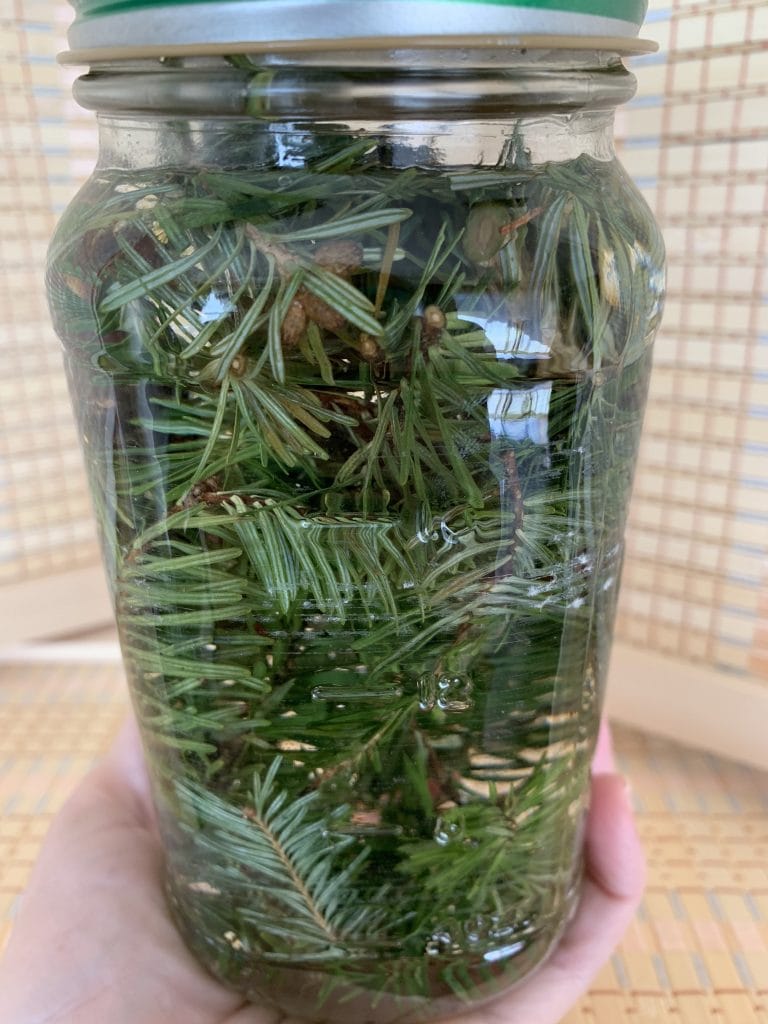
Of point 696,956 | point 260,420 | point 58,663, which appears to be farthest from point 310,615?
point 58,663

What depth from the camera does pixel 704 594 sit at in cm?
58

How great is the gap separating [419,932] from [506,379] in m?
0.22

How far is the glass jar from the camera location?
28 cm

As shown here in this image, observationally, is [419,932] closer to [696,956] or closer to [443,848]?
[443,848]

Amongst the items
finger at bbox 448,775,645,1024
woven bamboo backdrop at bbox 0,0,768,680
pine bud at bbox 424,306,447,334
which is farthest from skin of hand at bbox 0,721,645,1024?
pine bud at bbox 424,306,447,334

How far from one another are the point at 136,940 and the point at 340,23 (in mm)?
403

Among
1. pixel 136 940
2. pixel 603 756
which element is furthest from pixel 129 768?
pixel 603 756

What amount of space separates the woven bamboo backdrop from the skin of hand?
0.52 feet

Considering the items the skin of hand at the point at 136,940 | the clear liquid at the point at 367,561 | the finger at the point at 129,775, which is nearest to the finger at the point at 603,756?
the skin of hand at the point at 136,940

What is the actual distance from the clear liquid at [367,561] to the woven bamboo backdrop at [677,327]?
0.64 feet

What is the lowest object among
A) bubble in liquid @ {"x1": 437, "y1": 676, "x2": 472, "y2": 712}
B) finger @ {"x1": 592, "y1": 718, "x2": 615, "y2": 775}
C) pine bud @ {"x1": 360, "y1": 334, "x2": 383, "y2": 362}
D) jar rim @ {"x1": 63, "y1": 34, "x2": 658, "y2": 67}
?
finger @ {"x1": 592, "y1": 718, "x2": 615, "y2": 775}

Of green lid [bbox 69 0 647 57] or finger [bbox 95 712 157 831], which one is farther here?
finger [bbox 95 712 157 831]

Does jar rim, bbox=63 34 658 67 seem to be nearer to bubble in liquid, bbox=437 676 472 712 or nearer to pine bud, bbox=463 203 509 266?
pine bud, bbox=463 203 509 266

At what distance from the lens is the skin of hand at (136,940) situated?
42 cm
